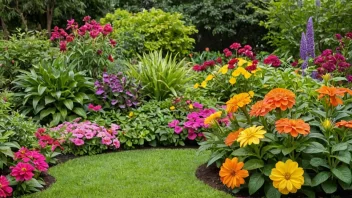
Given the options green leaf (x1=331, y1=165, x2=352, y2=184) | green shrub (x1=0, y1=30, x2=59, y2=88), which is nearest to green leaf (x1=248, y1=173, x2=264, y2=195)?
green leaf (x1=331, y1=165, x2=352, y2=184)

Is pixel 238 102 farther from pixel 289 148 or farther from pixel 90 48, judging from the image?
pixel 90 48

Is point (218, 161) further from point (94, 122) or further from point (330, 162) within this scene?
point (94, 122)

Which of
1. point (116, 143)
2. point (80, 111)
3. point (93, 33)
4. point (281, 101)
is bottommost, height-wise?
point (116, 143)

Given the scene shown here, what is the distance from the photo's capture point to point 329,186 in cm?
332

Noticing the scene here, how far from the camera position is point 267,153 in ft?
11.3

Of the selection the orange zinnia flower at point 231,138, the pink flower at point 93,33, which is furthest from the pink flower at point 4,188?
the pink flower at point 93,33

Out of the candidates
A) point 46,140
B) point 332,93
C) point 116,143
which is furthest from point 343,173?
point 46,140

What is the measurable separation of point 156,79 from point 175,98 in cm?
54

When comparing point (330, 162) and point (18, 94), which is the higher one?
point (330, 162)

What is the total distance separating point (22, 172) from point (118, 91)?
2455mm

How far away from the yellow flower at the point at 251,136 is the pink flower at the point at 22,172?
1669 millimetres

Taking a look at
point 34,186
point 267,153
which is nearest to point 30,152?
point 34,186

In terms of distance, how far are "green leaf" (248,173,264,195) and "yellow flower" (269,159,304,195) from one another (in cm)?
16

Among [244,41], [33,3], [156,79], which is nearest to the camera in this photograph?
[156,79]
